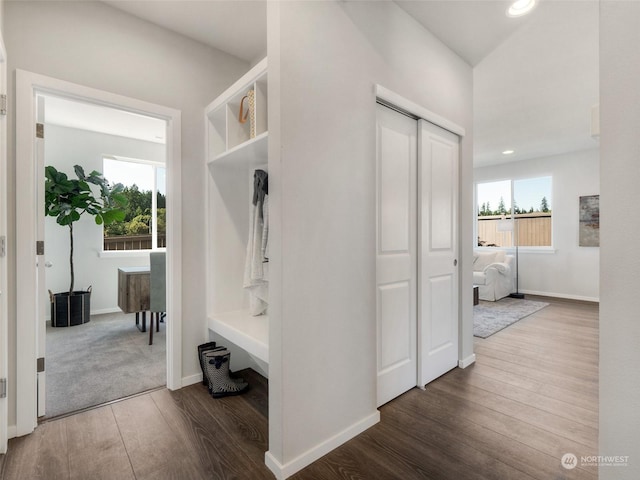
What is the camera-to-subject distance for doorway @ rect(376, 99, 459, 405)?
6.93ft

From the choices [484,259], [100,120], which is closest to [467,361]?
[484,259]

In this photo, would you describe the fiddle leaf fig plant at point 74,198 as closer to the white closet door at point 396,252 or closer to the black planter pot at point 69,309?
the black planter pot at point 69,309

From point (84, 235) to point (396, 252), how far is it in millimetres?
4540

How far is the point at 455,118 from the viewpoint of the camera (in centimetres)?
267

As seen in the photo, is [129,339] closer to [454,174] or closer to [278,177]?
[278,177]

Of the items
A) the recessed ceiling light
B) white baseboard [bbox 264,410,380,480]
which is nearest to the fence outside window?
the recessed ceiling light

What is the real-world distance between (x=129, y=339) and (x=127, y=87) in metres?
2.66

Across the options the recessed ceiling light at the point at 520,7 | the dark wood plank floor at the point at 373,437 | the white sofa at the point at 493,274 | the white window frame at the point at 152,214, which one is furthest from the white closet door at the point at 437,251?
the white window frame at the point at 152,214

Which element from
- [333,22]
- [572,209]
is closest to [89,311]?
[333,22]

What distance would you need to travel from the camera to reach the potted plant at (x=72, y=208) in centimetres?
374

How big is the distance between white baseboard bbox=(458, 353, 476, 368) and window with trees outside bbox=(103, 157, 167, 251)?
463 cm

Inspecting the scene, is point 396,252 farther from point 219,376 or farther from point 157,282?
point 157,282

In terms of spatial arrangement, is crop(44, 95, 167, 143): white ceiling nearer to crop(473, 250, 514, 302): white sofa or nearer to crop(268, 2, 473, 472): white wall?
crop(268, 2, 473, 472): white wall

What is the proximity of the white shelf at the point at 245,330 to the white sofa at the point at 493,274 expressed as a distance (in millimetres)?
4652
